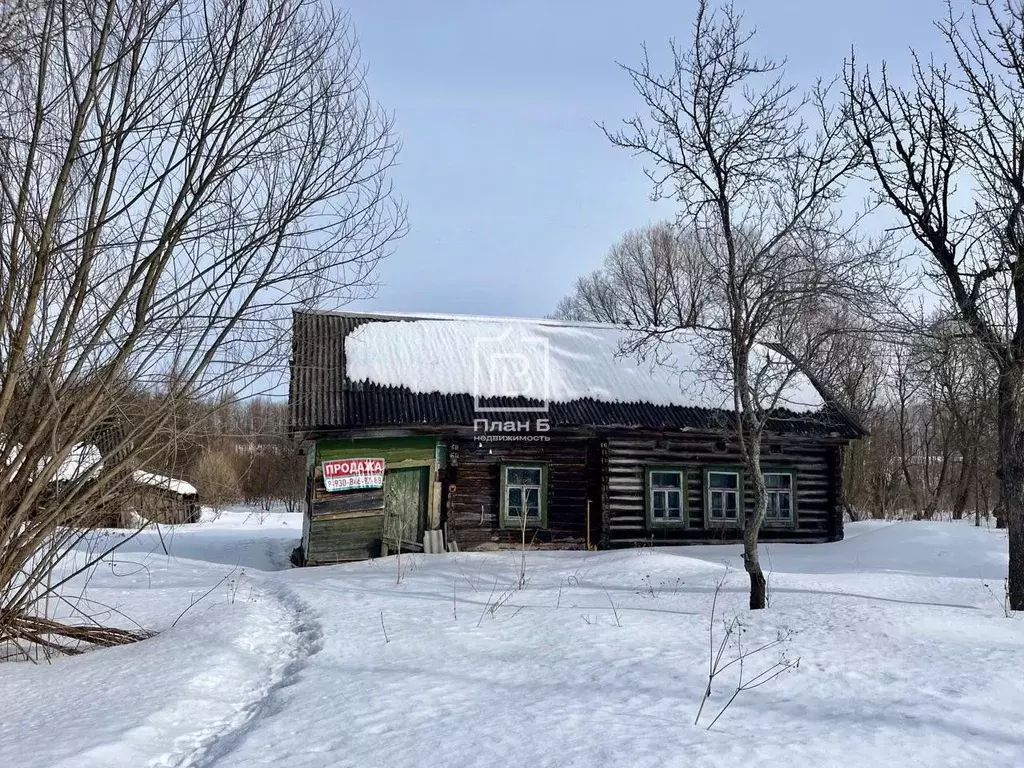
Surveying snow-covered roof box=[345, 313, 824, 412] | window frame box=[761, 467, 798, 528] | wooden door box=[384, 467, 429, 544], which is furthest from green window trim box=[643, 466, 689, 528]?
wooden door box=[384, 467, 429, 544]

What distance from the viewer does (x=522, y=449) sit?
47.0ft

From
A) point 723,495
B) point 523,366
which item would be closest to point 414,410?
point 523,366

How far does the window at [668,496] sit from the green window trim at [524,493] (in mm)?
2271

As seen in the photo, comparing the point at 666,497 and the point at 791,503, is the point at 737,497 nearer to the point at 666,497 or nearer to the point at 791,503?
the point at 791,503

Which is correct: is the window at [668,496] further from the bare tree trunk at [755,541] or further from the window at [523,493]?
the bare tree trunk at [755,541]

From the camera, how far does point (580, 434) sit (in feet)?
47.7

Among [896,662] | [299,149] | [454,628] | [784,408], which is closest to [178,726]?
[454,628]

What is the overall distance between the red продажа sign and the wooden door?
0.25 meters

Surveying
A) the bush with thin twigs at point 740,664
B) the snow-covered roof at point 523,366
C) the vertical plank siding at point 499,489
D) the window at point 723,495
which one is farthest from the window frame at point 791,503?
the bush with thin twigs at point 740,664

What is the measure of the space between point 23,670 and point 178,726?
2.45m

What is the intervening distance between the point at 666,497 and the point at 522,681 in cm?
1014

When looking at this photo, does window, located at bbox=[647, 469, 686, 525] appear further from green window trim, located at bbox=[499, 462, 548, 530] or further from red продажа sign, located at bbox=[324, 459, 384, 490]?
red продажа sign, located at bbox=[324, 459, 384, 490]

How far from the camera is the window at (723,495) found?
15.2 m

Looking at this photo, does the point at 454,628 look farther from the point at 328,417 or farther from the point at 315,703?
the point at 328,417
